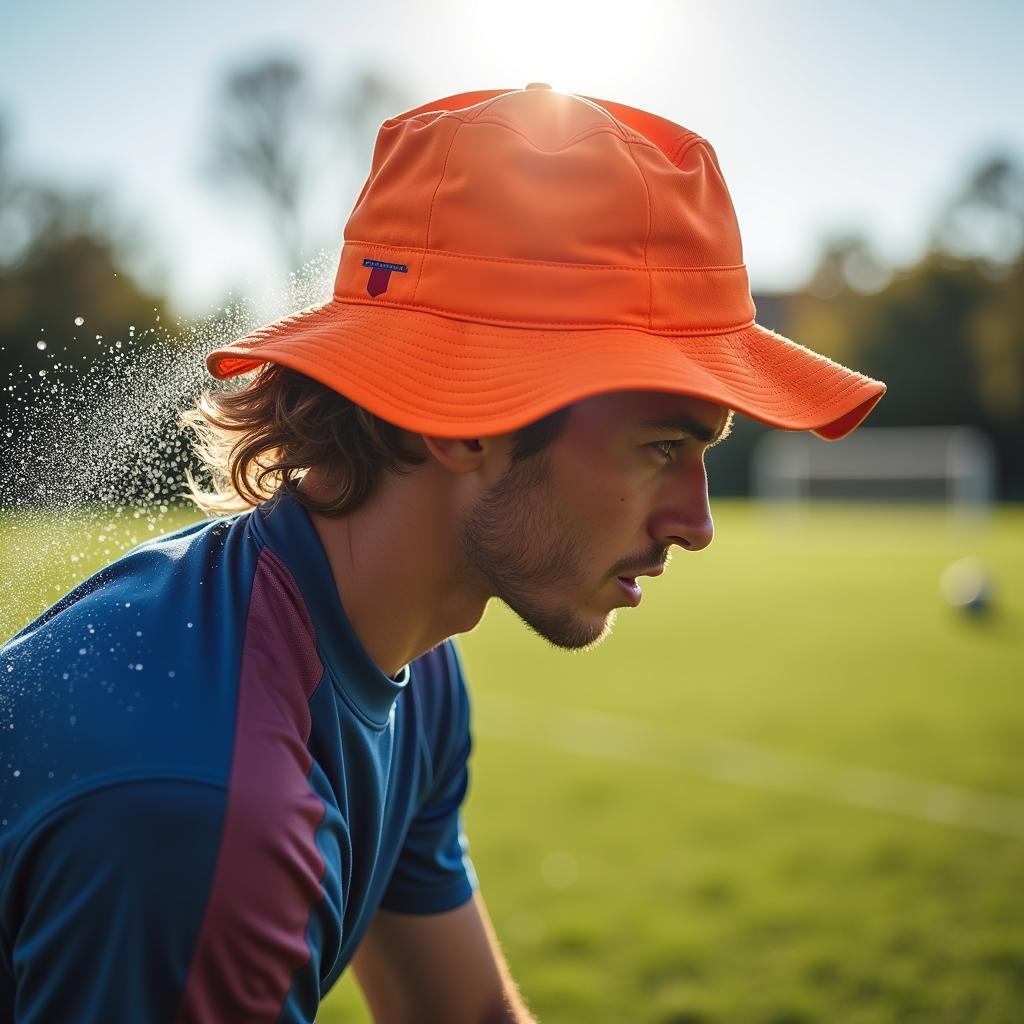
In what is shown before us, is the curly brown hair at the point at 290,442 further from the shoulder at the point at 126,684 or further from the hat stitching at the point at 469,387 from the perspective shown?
the shoulder at the point at 126,684

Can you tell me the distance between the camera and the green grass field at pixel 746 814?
13.1ft

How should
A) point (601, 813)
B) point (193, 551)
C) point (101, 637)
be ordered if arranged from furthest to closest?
point (601, 813) < point (193, 551) < point (101, 637)

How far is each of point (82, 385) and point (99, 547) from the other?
0.27m

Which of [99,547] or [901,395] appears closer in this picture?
[99,547]

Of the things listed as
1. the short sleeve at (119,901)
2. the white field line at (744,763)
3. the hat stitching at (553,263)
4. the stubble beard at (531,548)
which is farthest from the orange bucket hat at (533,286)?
the white field line at (744,763)

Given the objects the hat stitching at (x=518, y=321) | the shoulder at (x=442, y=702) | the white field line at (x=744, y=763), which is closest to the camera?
the hat stitching at (x=518, y=321)

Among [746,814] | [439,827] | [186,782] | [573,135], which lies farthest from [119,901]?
[746,814]

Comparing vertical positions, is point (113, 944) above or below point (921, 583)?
above

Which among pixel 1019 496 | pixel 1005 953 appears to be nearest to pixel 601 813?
pixel 1005 953

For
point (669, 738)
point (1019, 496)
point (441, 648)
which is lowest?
point (1019, 496)

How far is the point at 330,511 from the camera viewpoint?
6.10 feet

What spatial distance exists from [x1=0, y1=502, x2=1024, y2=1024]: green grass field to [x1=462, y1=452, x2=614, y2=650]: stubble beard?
63 centimetres

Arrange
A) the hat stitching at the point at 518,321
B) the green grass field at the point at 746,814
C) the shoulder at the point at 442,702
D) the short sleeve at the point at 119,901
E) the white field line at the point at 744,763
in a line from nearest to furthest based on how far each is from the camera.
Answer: the short sleeve at the point at 119,901
the hat stitching at the point at 518,321
the shoulder at the point at 442,702
the green grass field at the point at 746,814
the white field line at the point at 744,763

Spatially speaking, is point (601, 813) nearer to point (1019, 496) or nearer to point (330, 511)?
point (330, 511)
